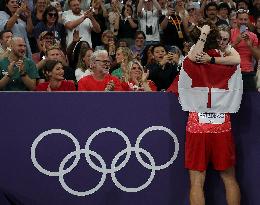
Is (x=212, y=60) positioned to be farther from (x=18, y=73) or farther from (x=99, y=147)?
(x=18, y=73)

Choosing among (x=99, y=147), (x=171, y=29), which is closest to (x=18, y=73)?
(x=99, y=147)

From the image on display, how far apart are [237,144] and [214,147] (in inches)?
17.4

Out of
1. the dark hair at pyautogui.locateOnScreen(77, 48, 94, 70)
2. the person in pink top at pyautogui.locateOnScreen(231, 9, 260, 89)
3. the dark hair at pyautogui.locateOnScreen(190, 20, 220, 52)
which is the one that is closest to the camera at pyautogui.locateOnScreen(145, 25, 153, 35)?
the person in pink top at pyautogui.locateOnScreen(231, 9, 260, 89)

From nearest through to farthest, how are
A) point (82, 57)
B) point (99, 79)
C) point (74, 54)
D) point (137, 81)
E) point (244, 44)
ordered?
point (99, 79), point (137, 81), point (82, 57), point (74, 54), point (244, 44)

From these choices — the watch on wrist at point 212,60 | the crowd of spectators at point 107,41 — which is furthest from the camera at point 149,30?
the watch on wrist at point 212,60

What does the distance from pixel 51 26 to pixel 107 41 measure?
3.16ft

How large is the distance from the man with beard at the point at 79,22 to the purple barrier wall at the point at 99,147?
4.50 meters

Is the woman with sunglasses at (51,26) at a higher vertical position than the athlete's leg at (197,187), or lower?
higher

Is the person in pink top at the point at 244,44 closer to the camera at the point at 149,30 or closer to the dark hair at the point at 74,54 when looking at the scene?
the camera at the point at 149,30

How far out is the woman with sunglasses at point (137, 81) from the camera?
7262mm

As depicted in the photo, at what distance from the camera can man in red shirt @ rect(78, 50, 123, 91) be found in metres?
6.94

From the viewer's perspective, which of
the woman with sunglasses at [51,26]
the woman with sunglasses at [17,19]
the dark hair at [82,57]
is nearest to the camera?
the dark hair at [82,57]

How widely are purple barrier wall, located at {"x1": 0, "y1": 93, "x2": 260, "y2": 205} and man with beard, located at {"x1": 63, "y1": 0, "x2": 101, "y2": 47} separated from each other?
4.50 meters

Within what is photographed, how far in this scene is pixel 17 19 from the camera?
10.0 meters
